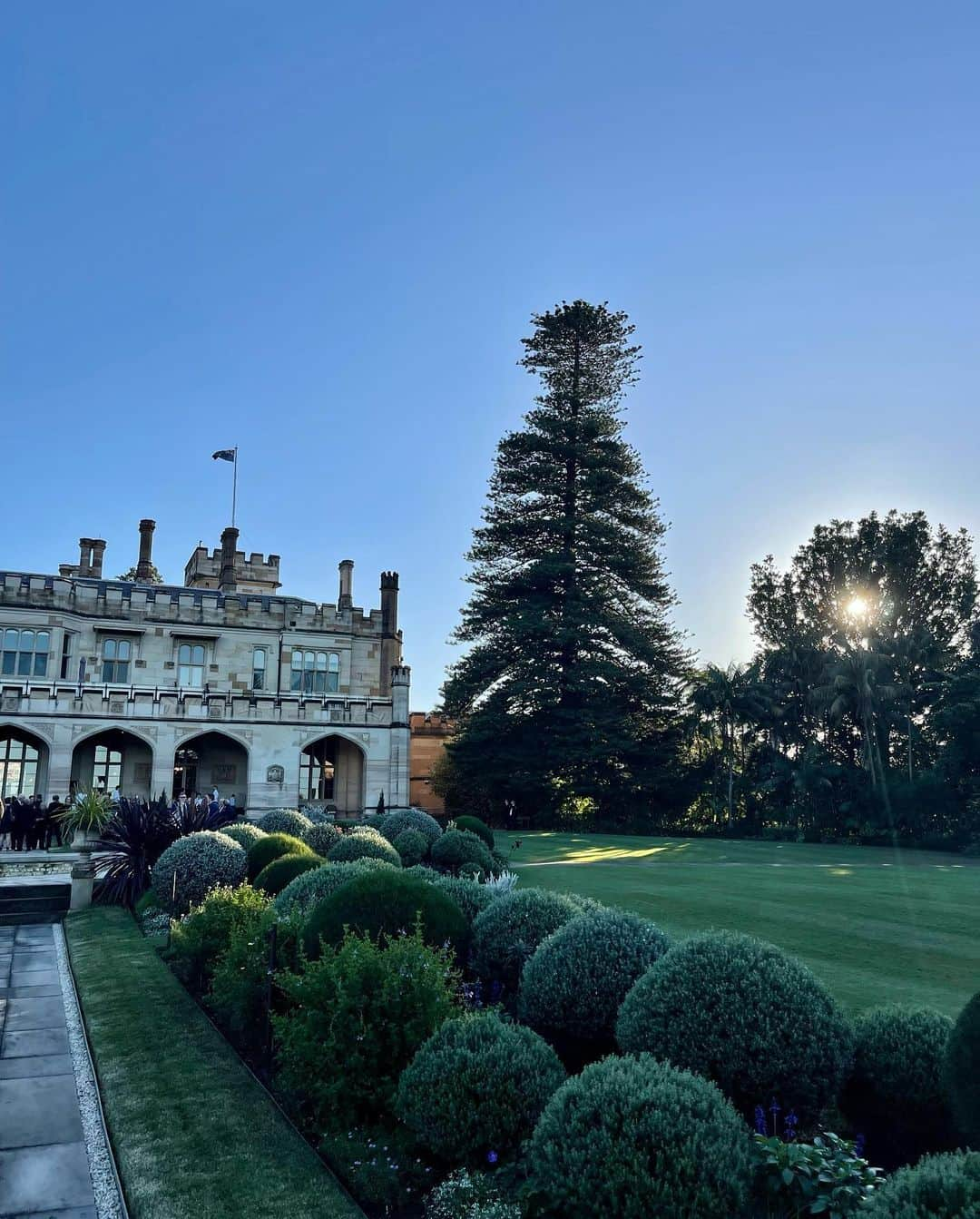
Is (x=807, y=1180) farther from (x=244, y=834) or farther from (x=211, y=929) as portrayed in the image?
(x=244, y=834)

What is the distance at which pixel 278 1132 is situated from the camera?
7.14m

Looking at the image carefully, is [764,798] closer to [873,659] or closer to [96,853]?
[873,659]

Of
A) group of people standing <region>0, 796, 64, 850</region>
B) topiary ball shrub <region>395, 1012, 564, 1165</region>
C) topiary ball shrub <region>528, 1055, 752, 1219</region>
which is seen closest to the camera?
topiary ball shrub <region>528, 1055, 752, 1219</region>

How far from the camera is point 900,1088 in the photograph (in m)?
6.41

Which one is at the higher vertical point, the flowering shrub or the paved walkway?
the flowering shrub

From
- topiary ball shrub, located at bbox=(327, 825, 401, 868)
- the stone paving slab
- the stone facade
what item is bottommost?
the stone paving slab

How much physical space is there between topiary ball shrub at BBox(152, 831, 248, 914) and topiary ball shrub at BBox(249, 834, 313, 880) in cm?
23

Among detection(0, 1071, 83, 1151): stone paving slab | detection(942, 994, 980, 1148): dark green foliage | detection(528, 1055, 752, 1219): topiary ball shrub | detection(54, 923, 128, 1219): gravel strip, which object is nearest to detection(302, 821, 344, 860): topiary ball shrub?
detection(54, 923, 128, 1219): gravel strip

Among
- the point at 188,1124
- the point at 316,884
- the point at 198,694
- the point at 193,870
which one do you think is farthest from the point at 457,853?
the point at 198,694

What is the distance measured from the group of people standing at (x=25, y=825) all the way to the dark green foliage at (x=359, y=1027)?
74.2ft

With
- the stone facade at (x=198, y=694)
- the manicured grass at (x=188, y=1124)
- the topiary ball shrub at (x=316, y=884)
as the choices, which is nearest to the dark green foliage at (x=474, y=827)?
the stone facade at (x=198, y=694)

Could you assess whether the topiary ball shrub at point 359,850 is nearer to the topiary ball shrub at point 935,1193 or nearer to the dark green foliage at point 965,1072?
the dark green foliage at point 965,1072

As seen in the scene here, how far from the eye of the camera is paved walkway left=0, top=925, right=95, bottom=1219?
5.92 metres

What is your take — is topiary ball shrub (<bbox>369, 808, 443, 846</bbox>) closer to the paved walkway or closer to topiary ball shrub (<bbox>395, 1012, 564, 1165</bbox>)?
the paved walkway
